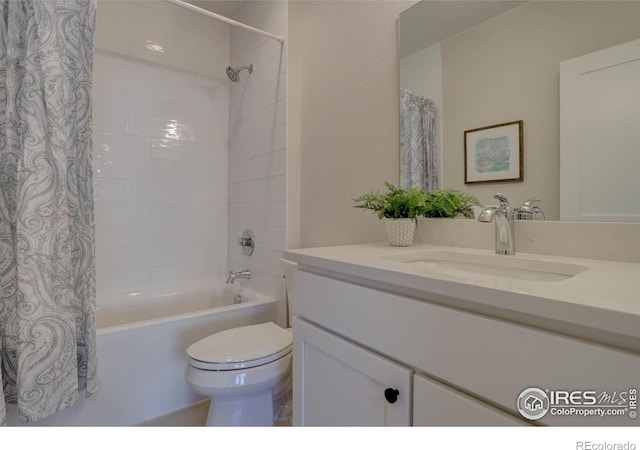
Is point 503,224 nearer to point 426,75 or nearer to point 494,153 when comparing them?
point 494,153

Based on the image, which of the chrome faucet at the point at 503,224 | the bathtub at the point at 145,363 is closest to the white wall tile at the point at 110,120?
the bathtub at the point at 145,363

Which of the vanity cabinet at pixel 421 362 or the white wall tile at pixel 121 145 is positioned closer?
the vanity cabinet at pixel 421 362

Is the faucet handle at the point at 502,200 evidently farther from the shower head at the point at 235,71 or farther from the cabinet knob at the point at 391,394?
the shower head at the point at 235,71

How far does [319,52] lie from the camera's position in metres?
1.68

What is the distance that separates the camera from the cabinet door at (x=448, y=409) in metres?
0.50

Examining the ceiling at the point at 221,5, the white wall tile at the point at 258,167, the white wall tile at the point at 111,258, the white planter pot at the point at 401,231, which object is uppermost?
the ceiling at the point at 221,5

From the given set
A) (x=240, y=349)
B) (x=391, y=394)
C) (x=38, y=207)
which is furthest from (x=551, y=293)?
(x=38, y=207)

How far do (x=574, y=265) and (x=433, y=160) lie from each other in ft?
1.90

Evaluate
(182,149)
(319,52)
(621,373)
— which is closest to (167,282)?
(182,149)

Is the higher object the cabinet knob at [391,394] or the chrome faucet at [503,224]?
the chrome faucet at [503,224]

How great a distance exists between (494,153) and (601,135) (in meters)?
0.26

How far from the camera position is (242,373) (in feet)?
3.89

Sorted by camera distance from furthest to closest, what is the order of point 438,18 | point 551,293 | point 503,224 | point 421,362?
1. point 438,18
2. point 503,224
3. point 421,362
4. point 551,293
